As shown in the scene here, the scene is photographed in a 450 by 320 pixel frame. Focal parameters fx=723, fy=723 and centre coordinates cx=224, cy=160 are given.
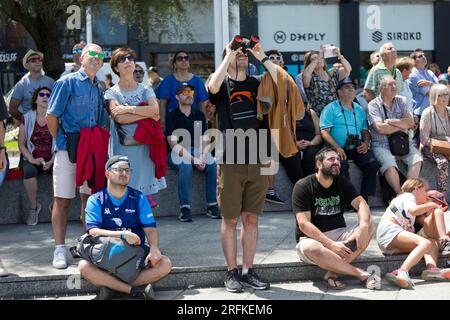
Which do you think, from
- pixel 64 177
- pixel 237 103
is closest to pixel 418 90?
pixel 237 103

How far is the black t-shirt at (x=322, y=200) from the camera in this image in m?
6.39

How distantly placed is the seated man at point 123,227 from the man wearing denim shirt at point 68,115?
0.73 m

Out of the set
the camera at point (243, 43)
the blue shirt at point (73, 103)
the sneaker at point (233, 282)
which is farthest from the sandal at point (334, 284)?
the blue shirt at point (73, 103)

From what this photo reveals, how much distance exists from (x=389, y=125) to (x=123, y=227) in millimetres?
4432

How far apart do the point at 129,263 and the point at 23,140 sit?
357cm

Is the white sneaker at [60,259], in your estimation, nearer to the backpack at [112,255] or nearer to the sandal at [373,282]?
the backpack at [112,255]

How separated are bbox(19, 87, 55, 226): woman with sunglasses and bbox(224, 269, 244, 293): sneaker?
348 cm

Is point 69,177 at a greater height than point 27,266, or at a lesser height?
greater

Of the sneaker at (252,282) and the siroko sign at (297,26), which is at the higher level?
the siroko sign at (297,26)

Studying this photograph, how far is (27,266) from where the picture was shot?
21.3 ft

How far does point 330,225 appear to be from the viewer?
21.3 ft

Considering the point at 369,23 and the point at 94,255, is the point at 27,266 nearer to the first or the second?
the point at 94,255

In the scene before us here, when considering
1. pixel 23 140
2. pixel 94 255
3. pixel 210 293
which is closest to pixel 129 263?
pixel 94 255

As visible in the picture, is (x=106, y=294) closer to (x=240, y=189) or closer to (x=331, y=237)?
(x=240, y=189)
